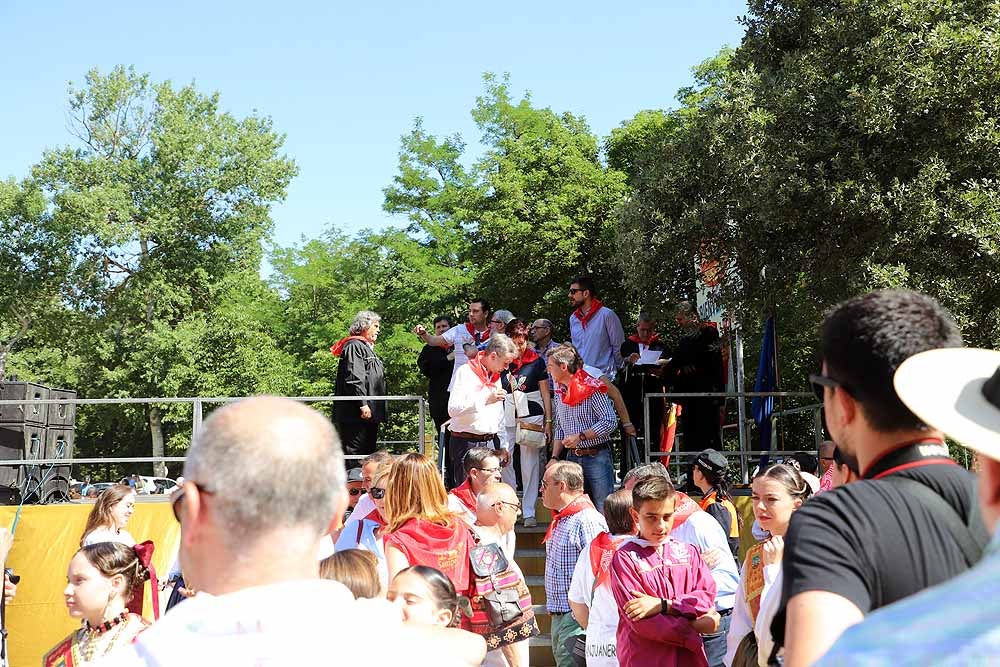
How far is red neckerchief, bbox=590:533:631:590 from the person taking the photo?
19.6ft

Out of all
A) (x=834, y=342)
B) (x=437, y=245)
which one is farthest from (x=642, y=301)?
(x=437, y=245)

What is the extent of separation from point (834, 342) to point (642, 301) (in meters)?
11.4

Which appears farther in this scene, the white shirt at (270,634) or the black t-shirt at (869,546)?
the black t-shirt at (869,546)

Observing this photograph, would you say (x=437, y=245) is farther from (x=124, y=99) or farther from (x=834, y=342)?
(x=834, y=342)

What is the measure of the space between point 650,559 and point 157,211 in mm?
37637

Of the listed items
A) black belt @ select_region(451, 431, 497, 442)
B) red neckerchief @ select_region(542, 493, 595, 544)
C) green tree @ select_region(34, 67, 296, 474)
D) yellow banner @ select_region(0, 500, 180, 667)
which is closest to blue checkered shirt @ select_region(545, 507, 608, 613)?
red neckerchief @ select_region(542, 493, 595, 544)

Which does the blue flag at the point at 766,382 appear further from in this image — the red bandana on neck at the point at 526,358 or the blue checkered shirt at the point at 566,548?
the blue checkered shirt at the point at 566,548

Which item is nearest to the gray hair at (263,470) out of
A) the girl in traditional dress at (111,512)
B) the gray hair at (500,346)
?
the girl in traditional dress at (111,512)

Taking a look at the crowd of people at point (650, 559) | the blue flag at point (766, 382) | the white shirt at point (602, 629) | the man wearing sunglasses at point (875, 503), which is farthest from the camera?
the blue flag at point (766, 382)

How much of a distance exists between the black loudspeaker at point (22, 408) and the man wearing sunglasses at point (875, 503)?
1256 cm

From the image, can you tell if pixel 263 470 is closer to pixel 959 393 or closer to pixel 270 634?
pixel 270 634

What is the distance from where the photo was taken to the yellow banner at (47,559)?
1027cm

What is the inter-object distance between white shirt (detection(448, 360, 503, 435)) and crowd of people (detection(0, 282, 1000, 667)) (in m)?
4.22

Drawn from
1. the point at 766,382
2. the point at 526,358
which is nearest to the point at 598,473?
the point at 526,358
